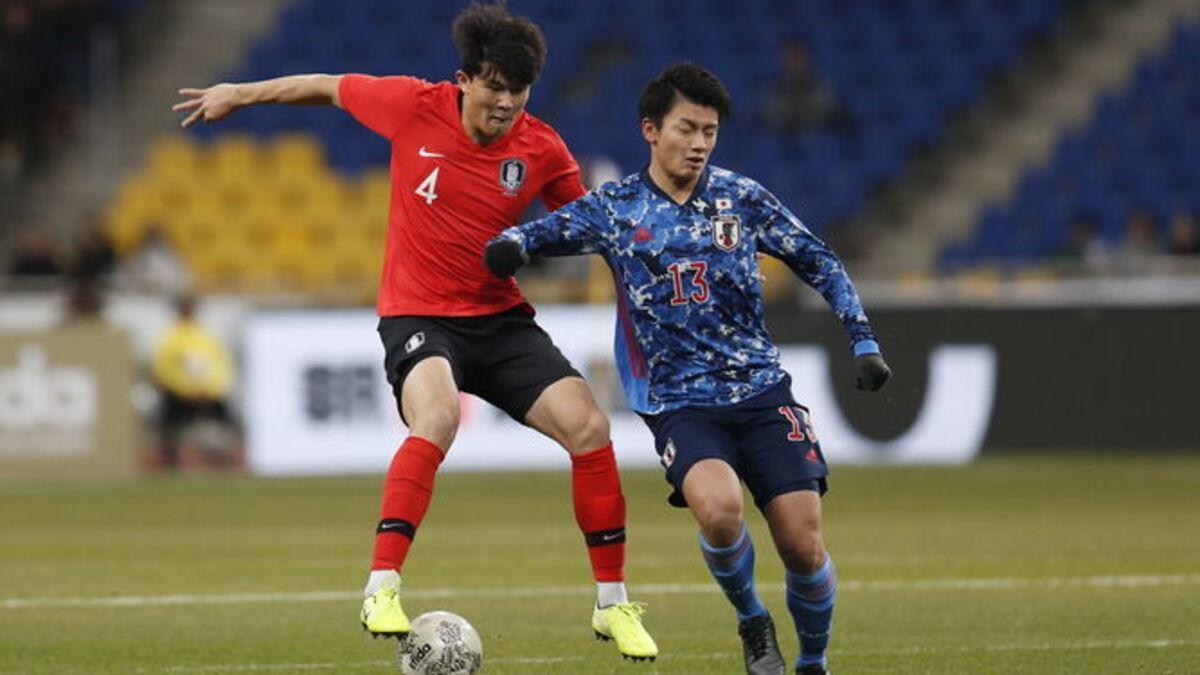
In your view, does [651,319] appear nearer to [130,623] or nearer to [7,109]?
[130,623]

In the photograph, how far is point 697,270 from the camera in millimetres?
7953

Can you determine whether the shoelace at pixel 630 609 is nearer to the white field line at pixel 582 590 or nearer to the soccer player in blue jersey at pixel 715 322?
the soccer player in blue jersey at pixel 715 322

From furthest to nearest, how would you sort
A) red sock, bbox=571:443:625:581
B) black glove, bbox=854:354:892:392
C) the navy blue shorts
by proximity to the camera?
red sock, bbox=571:443:625:581 < the navy blue shorts < black glove, bbox=854:354:892:392

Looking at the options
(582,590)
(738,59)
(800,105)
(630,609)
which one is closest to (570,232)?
(630,609)

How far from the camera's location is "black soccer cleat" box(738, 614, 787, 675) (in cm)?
791

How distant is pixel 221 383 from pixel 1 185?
255 inches

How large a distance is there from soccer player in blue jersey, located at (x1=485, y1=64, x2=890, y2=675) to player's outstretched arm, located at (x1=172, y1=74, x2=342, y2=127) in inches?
49.1

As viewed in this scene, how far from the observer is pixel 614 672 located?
8.56 metres

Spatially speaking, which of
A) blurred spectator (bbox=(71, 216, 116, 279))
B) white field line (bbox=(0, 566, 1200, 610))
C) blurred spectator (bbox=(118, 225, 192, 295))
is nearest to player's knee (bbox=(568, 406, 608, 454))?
white field line (bbox=(0, 566, 1200, 610))

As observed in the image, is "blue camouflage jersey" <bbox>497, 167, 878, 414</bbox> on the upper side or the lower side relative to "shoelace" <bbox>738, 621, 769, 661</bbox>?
upper

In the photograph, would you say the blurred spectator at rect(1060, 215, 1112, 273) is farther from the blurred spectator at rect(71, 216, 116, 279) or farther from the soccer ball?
the soccer ball

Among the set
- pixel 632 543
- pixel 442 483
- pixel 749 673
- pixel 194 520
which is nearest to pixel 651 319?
pixel 749 673

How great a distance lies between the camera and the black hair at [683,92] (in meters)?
7.95

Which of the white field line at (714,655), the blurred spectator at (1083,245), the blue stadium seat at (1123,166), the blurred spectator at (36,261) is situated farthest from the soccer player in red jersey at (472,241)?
the blue stadium seat at (1123,166)
